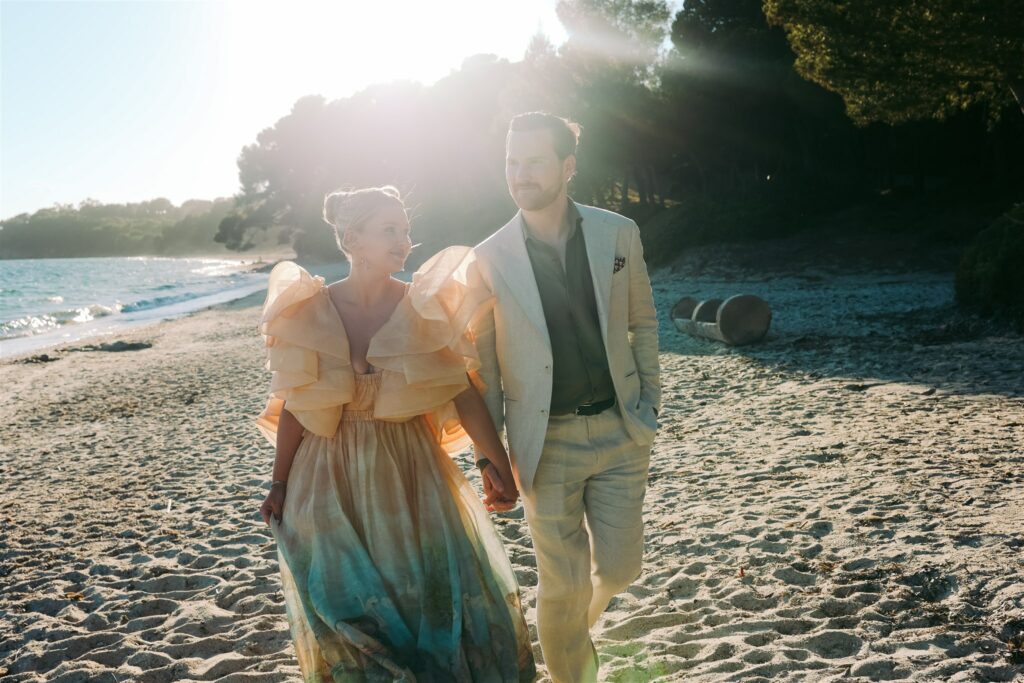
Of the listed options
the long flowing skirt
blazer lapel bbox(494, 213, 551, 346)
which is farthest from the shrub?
the long flowing skirt

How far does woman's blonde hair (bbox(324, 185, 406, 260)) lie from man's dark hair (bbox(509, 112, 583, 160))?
54cm

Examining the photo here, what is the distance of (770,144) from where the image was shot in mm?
30344

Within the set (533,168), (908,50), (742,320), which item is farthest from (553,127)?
(908,50)

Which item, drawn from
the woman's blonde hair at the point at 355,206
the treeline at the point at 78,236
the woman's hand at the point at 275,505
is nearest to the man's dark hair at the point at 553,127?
the woman's blonde hair at the point at 355,206

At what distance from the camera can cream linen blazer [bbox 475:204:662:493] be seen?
9.57 feet

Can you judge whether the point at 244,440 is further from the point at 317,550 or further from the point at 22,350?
the point at 22,350

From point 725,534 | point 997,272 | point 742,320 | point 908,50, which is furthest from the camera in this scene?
point 908,50

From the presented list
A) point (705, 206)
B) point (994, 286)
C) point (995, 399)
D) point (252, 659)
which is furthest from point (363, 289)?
point (705, 206)

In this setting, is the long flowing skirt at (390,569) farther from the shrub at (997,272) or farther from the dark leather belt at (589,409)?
the shrub at (997,272)

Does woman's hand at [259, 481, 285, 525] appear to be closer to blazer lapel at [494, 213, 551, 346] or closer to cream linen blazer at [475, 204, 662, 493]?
cream linen blazer at [475, 204, 662, 493]

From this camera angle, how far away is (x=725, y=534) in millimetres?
4957

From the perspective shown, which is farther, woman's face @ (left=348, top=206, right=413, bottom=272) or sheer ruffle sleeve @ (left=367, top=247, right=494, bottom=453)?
woman's face @ (left=348, top=206, right=413, bottom=272)

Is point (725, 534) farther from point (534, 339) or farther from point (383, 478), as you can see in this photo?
point (383, 478)

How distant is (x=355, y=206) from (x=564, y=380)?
1.01 metres
